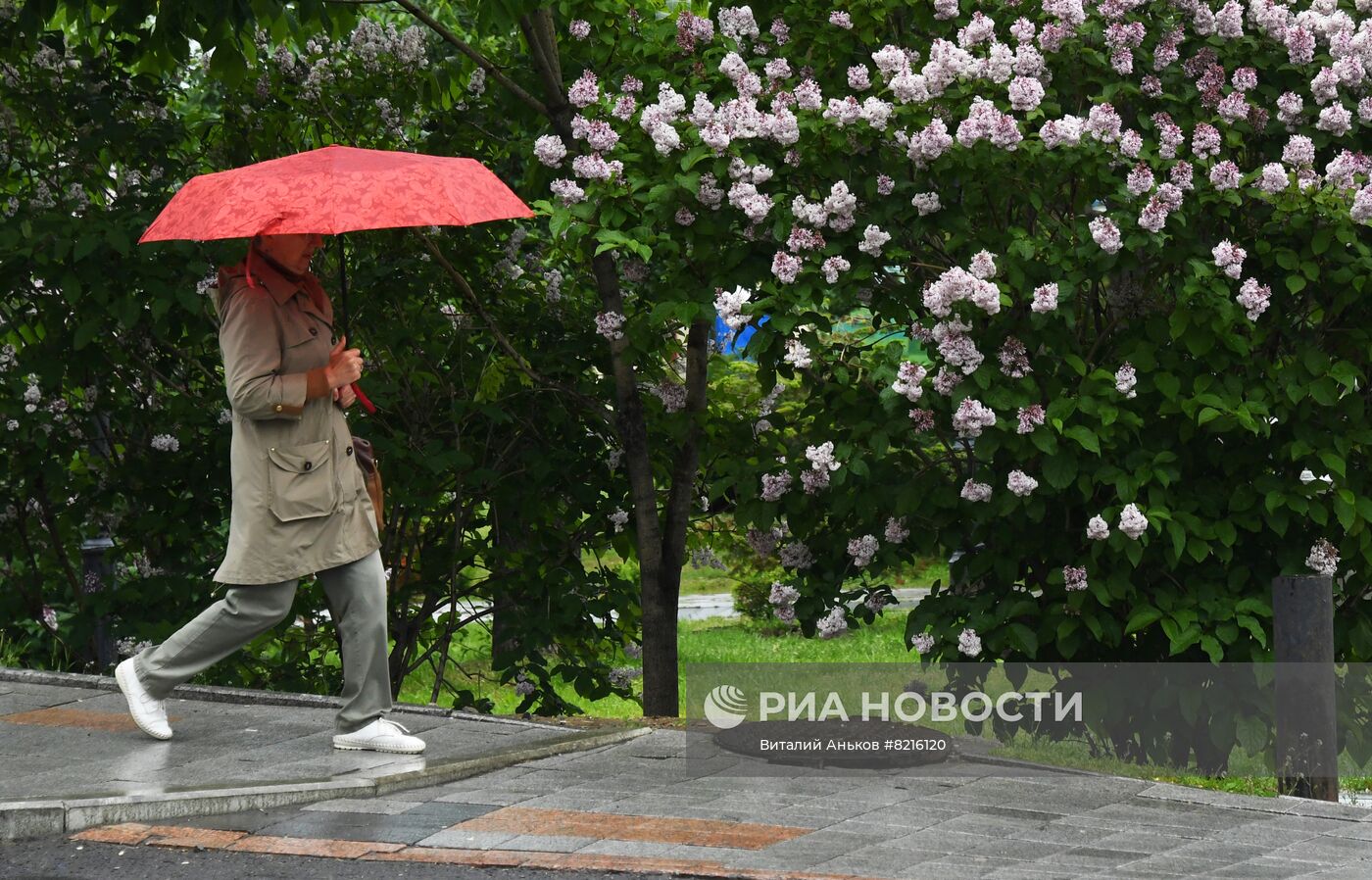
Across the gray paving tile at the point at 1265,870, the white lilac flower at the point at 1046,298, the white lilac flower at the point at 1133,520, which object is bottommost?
the gray paving tile at the point at 1265,870

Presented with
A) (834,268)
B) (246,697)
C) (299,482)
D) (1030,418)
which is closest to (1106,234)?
(1030,418)

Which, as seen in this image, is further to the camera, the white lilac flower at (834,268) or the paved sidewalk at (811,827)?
the white lilac flower at (834,268)

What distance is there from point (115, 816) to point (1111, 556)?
13.2ft

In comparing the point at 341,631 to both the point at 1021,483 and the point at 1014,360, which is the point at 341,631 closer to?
the point at 1021,483

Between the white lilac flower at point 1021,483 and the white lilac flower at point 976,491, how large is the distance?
141mm

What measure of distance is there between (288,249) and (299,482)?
83 centimetres

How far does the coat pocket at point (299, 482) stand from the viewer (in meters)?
6.16

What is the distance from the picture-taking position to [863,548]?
763 centimetres

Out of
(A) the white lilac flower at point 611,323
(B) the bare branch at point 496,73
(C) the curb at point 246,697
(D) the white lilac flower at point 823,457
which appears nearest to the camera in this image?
(C) the curb at point 246,697

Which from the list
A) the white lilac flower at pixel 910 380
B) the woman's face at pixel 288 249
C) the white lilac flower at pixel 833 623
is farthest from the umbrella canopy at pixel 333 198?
the white lilac flower at pixel 833 623

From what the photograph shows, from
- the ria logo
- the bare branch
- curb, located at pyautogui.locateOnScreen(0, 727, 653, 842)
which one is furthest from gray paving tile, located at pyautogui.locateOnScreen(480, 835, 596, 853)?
the bare branch

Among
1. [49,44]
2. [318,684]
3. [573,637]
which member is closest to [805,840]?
[573,637]

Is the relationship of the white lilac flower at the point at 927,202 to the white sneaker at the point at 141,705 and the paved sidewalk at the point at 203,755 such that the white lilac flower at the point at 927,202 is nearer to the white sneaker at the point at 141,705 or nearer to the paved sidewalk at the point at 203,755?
the paved sidewalk at the point at 203,755

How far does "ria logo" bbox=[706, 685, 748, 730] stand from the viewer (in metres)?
6.88
